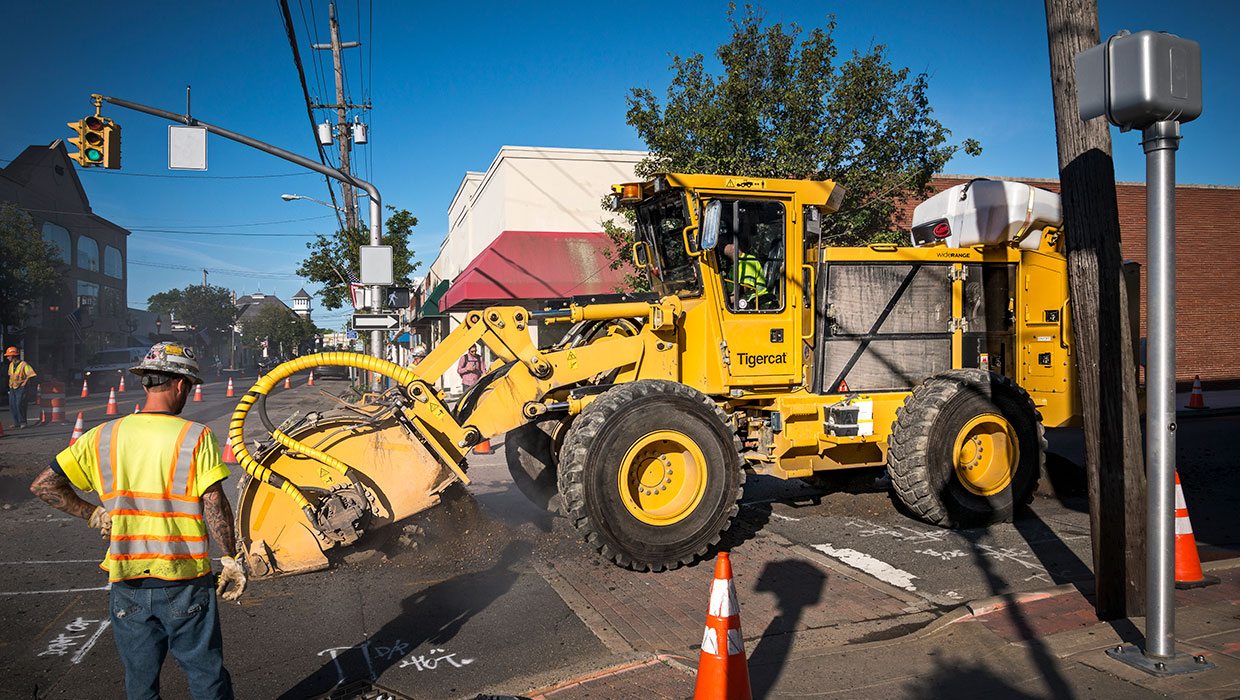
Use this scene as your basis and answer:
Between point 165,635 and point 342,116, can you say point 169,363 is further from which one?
point 342,116

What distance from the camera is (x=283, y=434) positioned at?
5707 millimetres

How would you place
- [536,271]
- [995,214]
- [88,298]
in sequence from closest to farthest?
[995,214], [536,271], [88,298]

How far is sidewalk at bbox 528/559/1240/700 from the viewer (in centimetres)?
378

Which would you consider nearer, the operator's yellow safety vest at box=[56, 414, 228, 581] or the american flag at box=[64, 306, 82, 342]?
the operator's yellow safety vest at box=[56, 414, 228, 581]

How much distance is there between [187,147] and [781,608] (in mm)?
12549

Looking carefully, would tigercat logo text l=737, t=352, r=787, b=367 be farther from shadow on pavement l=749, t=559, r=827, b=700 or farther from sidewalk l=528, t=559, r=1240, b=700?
sidewalk l=528, t=559, r=1240, b=700

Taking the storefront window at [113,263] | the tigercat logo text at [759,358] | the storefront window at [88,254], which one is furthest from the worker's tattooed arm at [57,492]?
the storefront window at [113,263]

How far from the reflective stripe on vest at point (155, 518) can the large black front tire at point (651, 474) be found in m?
3.05

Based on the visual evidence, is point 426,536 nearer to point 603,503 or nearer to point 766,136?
point 603,503

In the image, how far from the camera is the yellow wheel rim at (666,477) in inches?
244

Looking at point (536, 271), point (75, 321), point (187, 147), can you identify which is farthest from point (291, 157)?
point (75, 321)

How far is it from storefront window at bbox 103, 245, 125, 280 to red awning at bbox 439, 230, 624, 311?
44.5 m

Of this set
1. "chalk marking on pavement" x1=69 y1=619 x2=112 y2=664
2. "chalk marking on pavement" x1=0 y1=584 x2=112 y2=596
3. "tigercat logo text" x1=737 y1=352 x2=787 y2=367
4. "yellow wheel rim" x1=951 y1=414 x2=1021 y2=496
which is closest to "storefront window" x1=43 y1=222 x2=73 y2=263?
"chalk marking on pavement" x1=0 y1=584 x2=112 y2=596

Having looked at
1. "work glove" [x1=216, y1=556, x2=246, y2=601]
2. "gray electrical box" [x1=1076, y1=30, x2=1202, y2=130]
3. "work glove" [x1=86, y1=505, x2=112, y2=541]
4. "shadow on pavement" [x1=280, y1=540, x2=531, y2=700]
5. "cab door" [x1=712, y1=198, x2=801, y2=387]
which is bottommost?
"shadow on pavement" [x1=280, y1=540, x2=531, y2=700]
